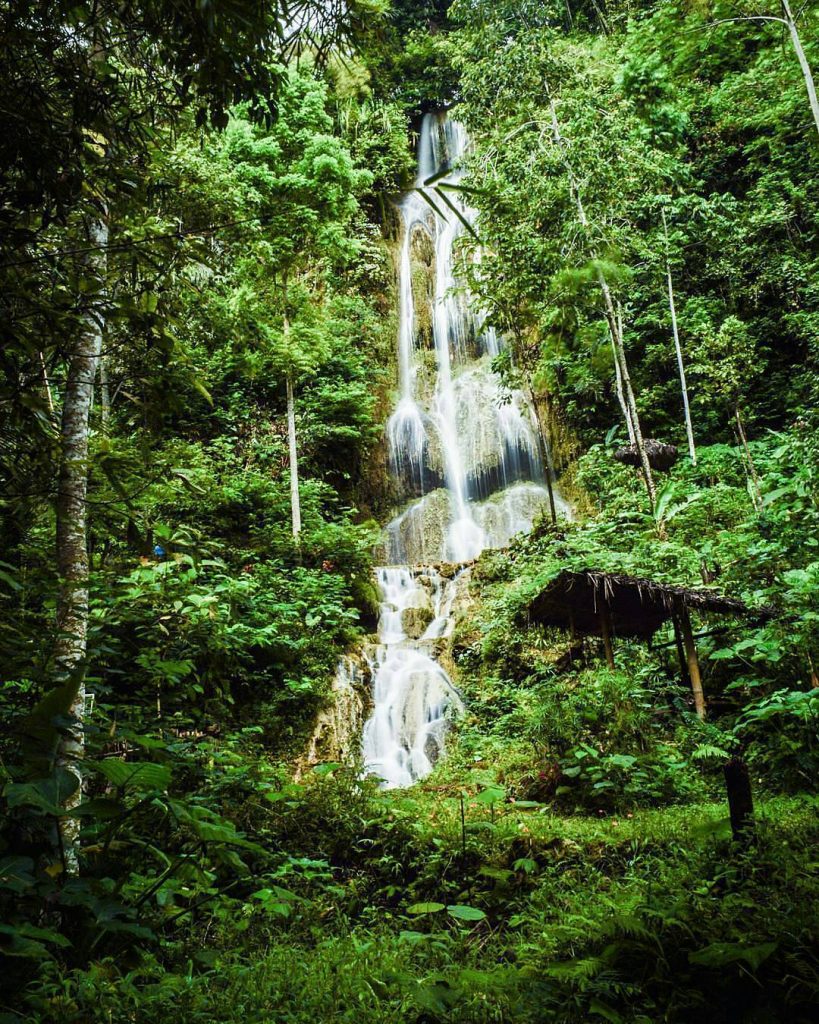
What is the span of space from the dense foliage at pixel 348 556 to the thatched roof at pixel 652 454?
0.85 meters

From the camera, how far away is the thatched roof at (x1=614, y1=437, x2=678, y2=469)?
11305 mm

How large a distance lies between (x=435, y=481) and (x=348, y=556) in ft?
20.8

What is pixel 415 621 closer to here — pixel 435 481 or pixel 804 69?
pixel 435 481

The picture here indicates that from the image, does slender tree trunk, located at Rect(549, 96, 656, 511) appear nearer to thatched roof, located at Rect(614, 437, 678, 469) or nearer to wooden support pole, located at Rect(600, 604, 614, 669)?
thatched roof, located at Rect(614, 437, 678, 469)

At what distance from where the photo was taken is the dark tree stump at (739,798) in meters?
2.60

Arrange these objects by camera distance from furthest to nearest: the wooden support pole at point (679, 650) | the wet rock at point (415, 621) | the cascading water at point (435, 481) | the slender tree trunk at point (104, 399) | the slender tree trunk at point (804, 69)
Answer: the wet rock at point (415, 621), the cascading water at point (435, 481), the slender tree trunk at point (804, 69), the wooden support pole at point (679, 650), the slender tree trunk at point (104, 399)

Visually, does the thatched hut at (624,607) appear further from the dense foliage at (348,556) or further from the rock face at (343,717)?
the rock face at (343,717)

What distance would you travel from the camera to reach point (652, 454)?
467 inches

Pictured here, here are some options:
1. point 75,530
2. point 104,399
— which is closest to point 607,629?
point 75,530

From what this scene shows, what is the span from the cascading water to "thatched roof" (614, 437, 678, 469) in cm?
305

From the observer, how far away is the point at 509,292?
452 inches

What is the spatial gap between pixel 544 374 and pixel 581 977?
12843 mm

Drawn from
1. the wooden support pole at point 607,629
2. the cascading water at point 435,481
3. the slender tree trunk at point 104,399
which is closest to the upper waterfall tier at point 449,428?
the cascading water at point 435,481

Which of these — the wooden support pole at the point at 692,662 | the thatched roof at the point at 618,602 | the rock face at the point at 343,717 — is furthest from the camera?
the rock face at the point at 343,717
